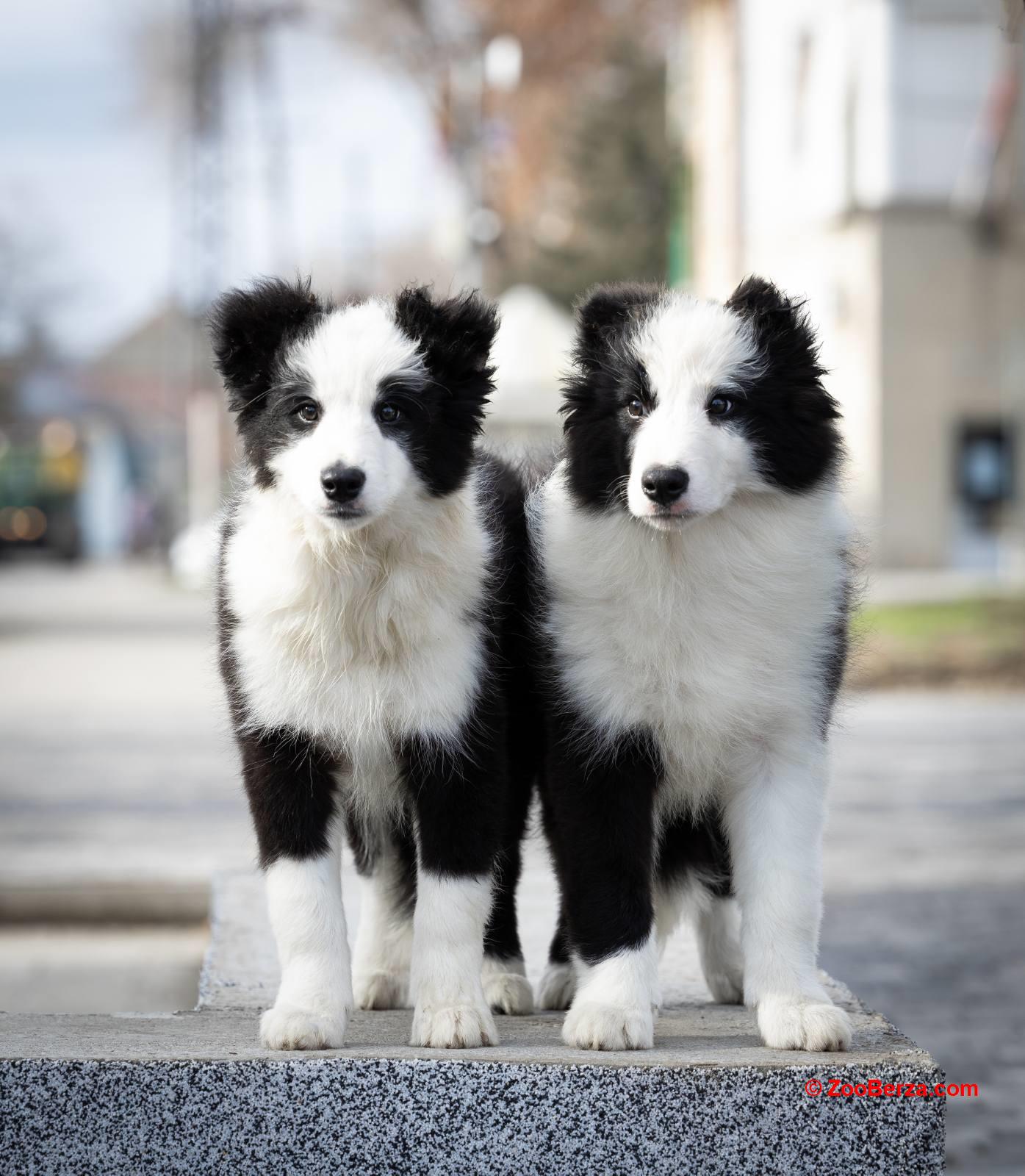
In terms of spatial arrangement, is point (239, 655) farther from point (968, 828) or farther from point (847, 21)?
point (847, 21)

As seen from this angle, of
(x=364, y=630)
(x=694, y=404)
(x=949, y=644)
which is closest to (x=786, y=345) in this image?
(x=694, y=404)

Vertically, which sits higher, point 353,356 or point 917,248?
point 353,356

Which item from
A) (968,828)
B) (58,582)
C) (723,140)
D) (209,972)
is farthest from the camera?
(58,582)

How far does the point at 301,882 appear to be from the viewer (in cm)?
346

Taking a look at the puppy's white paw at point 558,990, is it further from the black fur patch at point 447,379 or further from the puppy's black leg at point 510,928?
the black fur patch at point 447,379

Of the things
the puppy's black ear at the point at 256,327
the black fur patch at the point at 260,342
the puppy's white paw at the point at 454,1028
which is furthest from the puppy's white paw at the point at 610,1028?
the puppy's black ear at the point at 256,327

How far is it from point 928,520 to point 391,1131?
21.5m

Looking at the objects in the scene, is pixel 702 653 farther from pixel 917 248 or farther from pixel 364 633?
pixel 917 248

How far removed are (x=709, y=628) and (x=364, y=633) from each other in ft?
2.46

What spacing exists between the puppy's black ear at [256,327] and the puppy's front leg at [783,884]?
137cm

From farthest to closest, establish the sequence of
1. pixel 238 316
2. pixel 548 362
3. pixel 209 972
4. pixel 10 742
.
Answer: pixel 548 362, pixel 10 742, pixel 209 972, pixel 238 316

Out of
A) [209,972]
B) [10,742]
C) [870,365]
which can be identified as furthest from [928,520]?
[209,972]

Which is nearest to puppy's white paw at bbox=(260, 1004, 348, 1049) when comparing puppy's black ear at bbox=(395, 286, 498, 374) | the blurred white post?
puppy's black ear at bbox=(395, 286, 498, 374)

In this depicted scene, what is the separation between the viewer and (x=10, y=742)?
1204cm
